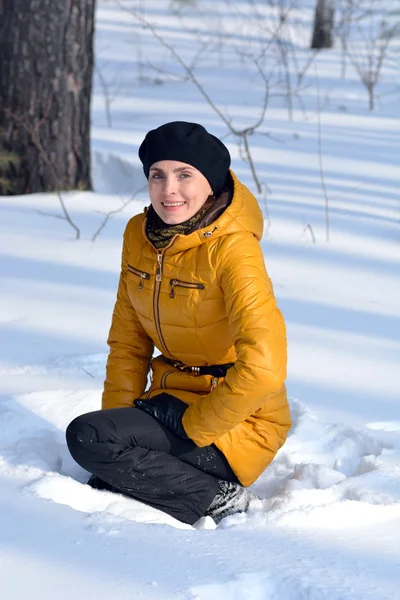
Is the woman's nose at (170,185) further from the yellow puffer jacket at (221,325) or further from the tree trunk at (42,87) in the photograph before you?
the tree trunk at (42,87)

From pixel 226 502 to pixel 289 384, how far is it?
0.77 m

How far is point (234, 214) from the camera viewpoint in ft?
7.28

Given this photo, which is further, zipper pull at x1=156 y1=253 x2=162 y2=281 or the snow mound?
zipper pull at x1=156 y1=253 x2=162 y2=281

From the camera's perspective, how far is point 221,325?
2258mm

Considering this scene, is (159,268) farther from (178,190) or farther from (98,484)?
(98,484)

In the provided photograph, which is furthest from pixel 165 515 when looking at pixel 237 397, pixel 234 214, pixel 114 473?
pixel 234 214

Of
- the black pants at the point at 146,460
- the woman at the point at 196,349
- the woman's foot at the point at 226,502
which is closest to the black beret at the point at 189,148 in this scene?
the woman at the point at 196,349

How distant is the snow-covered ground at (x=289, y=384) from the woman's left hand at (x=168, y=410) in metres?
0.23

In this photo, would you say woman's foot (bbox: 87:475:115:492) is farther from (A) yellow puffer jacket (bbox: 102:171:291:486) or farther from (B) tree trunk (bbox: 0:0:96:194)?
(B) tree trunk (bbox: 0:0:96:194)

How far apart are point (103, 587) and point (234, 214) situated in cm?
101

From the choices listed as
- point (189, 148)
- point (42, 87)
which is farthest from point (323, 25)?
point (189, 148)

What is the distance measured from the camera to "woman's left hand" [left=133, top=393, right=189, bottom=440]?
229 centimetres

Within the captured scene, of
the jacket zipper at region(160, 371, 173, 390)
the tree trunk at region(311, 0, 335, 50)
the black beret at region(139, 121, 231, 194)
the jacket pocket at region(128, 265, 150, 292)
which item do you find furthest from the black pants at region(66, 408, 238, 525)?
the tree trunk at region(311, 0, 335, 50)

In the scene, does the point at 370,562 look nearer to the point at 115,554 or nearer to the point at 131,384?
the point at 115,554
